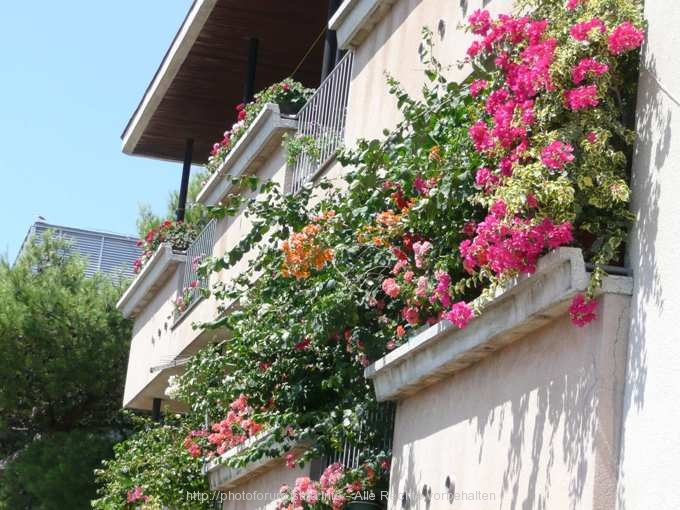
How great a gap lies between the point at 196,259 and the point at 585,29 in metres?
10.6

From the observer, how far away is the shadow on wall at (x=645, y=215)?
5574mm

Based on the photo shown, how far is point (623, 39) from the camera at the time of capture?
19.6ft

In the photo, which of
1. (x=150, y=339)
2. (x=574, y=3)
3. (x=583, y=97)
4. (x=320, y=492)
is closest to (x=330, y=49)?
(x=320, y=492)

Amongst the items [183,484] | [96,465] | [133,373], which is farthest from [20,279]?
[183,484]

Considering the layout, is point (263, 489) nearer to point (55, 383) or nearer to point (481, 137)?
point (481, 137)

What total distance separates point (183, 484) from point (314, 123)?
393 cm

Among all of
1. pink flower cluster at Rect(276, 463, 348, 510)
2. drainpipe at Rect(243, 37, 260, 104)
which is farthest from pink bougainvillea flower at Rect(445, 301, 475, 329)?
drainpipe at Rect(243, 37, 260, 104)

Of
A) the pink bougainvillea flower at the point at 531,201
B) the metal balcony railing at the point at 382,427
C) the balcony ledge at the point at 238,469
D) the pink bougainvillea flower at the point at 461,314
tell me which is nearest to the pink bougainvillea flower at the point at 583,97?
the pink bougainvillea flower at the point at 531,201

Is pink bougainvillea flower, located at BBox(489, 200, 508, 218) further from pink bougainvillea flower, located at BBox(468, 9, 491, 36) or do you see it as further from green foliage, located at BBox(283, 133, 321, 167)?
green foliage, located at BBox(283, 133, 321, 167)

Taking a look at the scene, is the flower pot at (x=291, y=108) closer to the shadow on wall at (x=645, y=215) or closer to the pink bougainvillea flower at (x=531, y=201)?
the shadow on wall at (x=645, y=215)

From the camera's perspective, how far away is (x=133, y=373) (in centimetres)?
2053

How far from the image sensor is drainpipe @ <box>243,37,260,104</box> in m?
16.0

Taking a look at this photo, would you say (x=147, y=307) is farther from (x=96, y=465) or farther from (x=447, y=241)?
(x=447, y=241)

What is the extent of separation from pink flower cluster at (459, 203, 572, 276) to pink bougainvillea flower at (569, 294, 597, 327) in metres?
0.27
